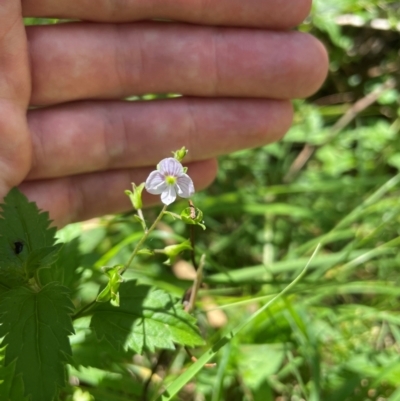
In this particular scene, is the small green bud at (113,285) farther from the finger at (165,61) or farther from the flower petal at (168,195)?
the finger at (165,61)

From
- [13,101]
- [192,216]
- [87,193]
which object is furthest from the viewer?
[87,193]

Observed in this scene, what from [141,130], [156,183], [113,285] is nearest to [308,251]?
[141,130]

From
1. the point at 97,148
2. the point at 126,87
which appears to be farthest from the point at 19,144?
the point at 126,87

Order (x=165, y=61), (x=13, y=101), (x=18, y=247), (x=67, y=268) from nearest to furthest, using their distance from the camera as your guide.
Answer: (x=18, y=247) < (x=67, y=268) < (x=13, y=101) < (x=165, y=61)

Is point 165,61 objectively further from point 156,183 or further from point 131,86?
point 156,183

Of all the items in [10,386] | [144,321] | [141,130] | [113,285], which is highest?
[141,130]

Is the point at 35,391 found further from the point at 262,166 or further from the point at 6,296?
the point at 262,166

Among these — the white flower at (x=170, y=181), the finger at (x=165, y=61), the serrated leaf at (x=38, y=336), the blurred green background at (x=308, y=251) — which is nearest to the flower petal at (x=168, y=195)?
the white flower at (x=170, y=181)
